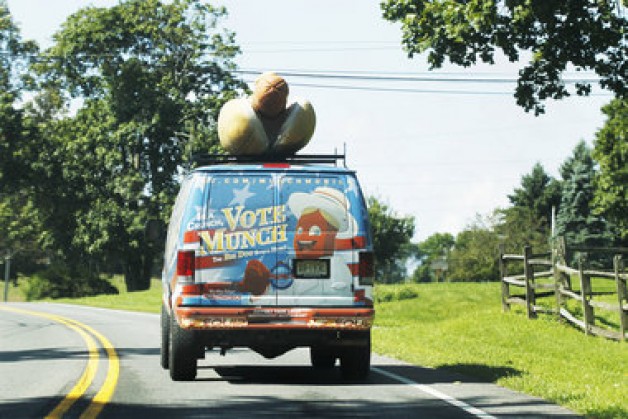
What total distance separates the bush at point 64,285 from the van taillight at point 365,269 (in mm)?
48659

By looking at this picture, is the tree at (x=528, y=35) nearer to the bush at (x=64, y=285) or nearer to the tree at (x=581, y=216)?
the bush at (x=64, y=285)

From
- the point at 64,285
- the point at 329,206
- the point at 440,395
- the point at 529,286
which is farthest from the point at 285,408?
the point at 64,285

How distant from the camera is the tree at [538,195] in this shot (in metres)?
94.7

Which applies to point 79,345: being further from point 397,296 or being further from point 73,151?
point 73,151

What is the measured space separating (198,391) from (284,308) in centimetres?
129

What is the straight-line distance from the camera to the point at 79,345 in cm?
1778

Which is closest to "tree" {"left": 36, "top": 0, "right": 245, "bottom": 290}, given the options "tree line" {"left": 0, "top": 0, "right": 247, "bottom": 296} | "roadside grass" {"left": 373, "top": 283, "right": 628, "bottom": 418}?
"tree line" {"left": 0, "top": 0, "right": 247, "bottom": 296}

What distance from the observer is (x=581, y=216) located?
81.0m

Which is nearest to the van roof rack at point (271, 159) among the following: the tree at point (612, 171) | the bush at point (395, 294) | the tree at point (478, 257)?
the bush at point (395, 294)

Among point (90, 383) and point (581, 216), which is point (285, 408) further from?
point (581, 216)

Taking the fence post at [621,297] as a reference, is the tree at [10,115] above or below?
above

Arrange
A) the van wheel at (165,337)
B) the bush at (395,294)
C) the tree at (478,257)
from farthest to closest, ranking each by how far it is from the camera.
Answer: the tree at (478,257)
the bush at (395,294)
the van wheel at (165,337)

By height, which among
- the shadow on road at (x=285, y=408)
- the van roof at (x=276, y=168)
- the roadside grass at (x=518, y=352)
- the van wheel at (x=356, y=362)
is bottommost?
the roadside grass at (x=518, y=352)

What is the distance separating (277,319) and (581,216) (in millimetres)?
73562
